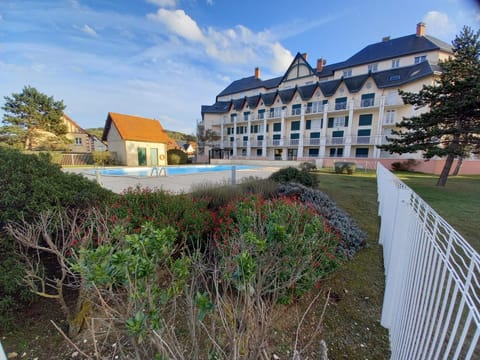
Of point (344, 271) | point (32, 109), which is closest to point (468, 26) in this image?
point (344, 271)

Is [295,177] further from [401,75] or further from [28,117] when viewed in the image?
[28,117]

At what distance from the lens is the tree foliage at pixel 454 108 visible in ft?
33.8

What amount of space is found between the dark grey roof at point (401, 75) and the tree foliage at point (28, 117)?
40921 millimetres

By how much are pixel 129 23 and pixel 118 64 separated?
343 centimetres

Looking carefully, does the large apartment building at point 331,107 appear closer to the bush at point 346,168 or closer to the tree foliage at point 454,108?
the bush at point 346,168

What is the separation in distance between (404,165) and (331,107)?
12212mm

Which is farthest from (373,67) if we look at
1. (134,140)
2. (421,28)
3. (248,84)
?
(134,140)

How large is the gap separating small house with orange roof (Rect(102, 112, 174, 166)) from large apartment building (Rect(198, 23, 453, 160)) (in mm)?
11903

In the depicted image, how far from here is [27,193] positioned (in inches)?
117

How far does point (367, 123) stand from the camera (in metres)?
27.2

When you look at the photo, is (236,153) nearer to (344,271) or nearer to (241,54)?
(241,54)

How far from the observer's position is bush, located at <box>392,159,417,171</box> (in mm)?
22161

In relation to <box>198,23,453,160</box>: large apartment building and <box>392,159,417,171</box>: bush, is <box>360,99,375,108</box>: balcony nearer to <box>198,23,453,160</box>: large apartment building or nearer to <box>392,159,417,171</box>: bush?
<box>198,23,453,160</box>: large apartment building

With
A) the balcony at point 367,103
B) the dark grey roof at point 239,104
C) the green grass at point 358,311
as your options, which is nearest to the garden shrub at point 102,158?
the dark grey roof at point 239,104
